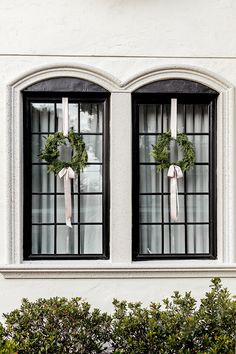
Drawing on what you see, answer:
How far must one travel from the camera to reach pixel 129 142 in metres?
8.32

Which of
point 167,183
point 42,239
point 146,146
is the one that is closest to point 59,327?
point 42,239

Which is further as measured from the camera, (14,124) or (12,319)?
(14,124)

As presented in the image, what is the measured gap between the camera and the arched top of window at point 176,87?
8.34 m

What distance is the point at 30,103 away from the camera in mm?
8367

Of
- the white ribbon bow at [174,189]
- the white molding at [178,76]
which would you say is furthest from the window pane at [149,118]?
the white ribbon bow at [174,189]

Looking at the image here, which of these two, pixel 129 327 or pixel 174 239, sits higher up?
pixel 174 239

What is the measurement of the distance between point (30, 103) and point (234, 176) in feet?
9.54

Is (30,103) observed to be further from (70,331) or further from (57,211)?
(70,331)

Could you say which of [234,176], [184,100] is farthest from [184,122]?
[234,176]

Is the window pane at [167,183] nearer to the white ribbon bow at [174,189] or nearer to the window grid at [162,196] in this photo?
the window grid at [162,196]

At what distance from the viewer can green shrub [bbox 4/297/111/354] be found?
759cm

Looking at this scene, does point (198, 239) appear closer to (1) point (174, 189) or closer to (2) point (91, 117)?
(1) point (174, 189)

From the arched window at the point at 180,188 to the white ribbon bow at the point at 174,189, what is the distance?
0.13 m

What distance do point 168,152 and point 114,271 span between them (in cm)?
175
